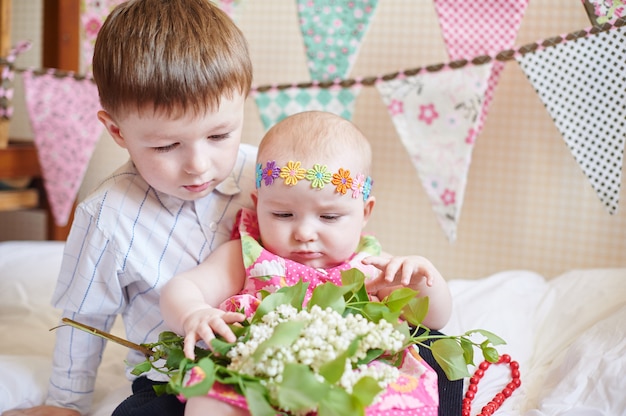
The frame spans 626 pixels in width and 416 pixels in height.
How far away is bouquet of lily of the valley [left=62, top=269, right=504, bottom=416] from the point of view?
79cm

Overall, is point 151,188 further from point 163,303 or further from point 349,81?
point 349,81

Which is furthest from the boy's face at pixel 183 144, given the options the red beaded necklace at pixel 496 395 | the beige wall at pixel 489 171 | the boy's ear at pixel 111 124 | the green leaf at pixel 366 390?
the beige wall at pixel 489 171

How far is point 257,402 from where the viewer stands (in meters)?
0.81

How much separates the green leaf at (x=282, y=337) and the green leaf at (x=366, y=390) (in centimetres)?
10

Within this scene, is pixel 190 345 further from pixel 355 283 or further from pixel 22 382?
pixel 22 382

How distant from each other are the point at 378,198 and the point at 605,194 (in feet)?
2.57

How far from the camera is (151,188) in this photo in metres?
1.24

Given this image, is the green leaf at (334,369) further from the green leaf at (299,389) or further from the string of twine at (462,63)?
the string of twine at (462,63)

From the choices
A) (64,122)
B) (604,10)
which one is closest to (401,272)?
(604,10)

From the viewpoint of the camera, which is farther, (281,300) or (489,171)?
(489,171)

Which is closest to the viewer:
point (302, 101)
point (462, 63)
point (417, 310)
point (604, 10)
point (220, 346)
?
point (220, 346)

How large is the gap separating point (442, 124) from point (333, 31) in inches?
14.3

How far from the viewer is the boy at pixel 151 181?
1055 millimetres

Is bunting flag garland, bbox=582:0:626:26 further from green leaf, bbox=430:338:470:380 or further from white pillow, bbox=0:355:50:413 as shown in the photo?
white pillow, bbox=0:355:50:413
